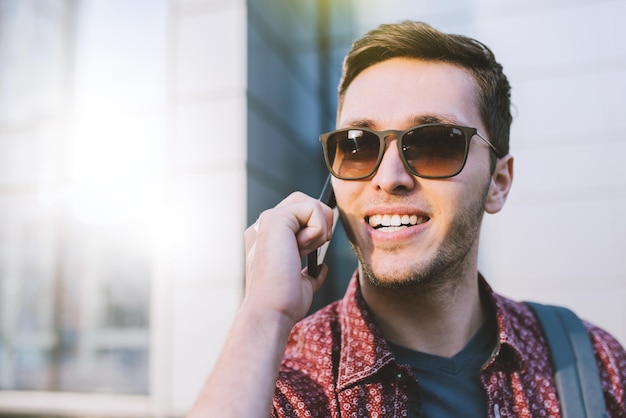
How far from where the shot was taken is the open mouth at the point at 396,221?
1422 mm

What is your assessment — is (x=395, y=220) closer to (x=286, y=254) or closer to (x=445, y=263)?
(x=445, y=263)

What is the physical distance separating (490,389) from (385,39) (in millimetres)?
1210

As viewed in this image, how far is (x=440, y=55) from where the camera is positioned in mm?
1615

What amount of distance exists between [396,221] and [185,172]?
2.61 meters

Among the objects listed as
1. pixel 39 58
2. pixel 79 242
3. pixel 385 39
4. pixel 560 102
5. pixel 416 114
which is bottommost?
pixel 79 242

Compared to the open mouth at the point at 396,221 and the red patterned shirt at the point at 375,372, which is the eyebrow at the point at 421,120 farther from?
the red patterned shirt at the point at 375,372

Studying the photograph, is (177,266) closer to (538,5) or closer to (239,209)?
(239,209)

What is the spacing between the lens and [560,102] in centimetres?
433

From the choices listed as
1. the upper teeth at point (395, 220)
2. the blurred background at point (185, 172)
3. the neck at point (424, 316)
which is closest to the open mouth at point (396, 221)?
the upper teeth at point (395, 220)

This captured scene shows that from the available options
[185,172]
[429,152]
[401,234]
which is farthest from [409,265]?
[185,172]

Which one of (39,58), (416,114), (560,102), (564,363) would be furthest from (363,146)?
(39,58)

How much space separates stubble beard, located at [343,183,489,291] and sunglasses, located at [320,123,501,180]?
167mm

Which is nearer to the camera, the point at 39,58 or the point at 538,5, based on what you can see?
the point at 538,5

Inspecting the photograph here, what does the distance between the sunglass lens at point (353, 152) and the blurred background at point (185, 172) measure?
206 centimetres
